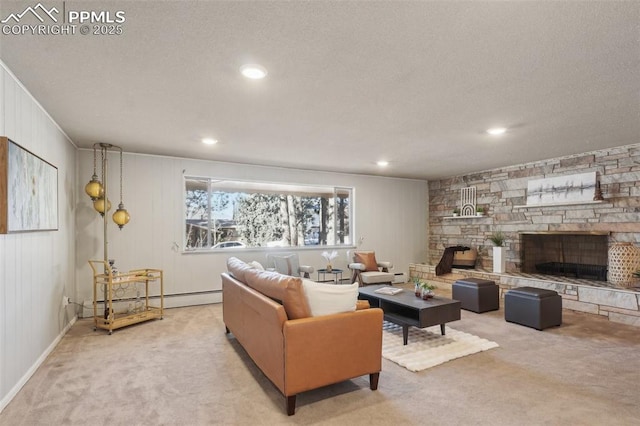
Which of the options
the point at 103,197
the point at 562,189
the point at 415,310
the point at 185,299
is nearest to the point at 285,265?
the point at 185,299

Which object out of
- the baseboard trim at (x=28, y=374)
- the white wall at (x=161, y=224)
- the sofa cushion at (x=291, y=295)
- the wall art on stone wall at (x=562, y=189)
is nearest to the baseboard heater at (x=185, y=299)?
the white wall at (x=161, y=224)

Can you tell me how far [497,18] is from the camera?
183 cm

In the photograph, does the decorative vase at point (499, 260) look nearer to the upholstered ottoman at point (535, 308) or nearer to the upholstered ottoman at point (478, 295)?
the upholstered ottoman at point (478, 295)

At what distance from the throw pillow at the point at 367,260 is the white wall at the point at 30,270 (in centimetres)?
451

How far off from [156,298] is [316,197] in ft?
11.3

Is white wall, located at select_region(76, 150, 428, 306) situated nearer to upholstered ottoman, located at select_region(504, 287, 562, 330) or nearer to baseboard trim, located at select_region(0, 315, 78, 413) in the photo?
baseboard trim, located at select_region(0, 315, 78, 413)

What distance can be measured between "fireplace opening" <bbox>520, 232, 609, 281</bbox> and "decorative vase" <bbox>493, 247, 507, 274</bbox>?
328 millimetres

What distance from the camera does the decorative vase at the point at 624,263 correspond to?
4613mm

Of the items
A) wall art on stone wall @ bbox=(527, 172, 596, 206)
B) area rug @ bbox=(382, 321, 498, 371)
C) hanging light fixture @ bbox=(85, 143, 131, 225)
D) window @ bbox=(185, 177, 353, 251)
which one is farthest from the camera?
window @ bbox=(185, 177, 353, 251)

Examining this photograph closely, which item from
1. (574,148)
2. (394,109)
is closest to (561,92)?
(394,109)

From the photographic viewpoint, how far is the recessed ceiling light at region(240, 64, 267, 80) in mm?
2378
